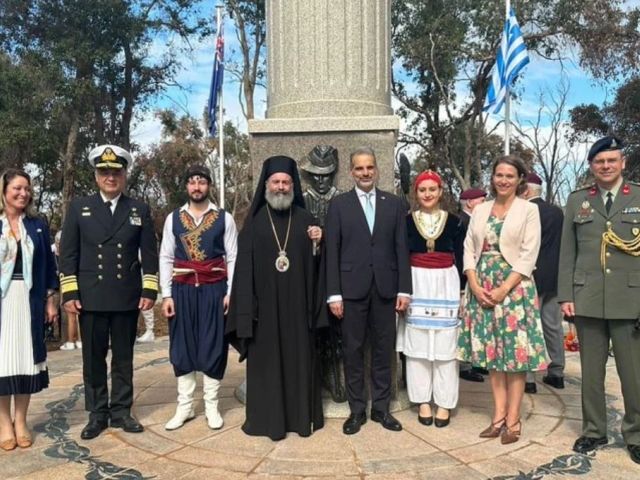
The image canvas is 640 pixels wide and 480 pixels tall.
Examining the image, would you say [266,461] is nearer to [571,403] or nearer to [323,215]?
[323,215]

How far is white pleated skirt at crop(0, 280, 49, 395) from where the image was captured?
163 inches

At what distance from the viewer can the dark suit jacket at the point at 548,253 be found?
5.66 meters

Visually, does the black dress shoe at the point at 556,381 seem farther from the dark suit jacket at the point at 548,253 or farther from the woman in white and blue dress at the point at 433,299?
the woman in white and blue dress at the point at 433,299

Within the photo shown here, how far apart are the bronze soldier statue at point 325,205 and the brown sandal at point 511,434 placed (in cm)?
122

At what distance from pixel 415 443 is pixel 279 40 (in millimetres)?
3470

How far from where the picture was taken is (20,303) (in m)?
4.21

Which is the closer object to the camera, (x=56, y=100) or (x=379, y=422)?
(x=379, y=422)

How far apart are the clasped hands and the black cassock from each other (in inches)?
46.1

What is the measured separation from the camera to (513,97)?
22219mm

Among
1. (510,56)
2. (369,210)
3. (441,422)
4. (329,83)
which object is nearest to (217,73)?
(510,56)

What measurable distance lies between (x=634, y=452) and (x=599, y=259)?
4.11 ft

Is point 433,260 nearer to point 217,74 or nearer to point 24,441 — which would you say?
point 24,441

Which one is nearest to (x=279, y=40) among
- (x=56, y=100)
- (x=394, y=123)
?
(x=394, y=123)

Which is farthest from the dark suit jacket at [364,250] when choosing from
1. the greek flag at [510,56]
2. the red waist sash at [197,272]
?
the greek flag at [510,56]
